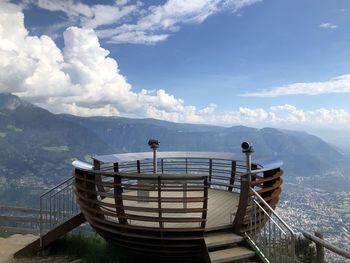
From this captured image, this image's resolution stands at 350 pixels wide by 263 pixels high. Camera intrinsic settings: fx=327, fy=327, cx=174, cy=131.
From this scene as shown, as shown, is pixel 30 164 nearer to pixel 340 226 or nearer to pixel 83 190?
pixel 340 226

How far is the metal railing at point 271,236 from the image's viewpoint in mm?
4996

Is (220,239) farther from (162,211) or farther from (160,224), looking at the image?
(162,211)

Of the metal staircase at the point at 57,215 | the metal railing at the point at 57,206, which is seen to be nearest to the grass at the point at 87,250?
the metal staircase at the point at 57,215

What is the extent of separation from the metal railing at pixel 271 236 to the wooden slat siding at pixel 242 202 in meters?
0.12

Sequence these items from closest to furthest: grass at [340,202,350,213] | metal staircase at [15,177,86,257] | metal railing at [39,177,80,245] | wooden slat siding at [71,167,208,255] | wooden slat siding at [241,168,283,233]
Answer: wooden slat siding at [71,167,208,255] → wooden slat siding at [241,168,283,233] → metal staircase at [15,177,86,257] → metal railing at [39,177,80,245] → grass at [340,202,350,213]

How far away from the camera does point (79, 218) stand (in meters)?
8.92

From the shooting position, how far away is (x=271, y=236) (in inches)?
223

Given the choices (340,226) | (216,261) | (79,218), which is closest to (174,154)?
(79,218)

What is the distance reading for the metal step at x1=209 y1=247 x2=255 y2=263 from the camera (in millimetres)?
5543

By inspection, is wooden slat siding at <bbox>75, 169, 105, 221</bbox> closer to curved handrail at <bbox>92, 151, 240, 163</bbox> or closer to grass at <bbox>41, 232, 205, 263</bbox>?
grass at <bbox>41, 232, 205, 263</bbox>

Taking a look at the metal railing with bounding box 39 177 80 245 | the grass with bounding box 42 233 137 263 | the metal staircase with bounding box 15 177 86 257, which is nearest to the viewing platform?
the grass with bounding box 42 233 137 263

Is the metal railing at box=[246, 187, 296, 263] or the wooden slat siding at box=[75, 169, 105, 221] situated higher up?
the wooden slat siding at box=[75, 169, 105, 221]

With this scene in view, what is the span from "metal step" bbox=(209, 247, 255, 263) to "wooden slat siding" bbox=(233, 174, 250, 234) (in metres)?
0.44

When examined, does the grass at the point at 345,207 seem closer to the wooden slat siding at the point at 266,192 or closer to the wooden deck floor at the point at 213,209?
the wooden deck floor at the point at 213,209
